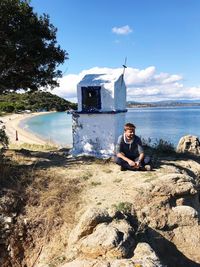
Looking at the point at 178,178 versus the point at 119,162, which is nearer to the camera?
the point at 178,178

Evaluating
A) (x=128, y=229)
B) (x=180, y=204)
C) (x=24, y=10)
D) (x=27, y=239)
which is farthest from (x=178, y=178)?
(x=24, y=10)

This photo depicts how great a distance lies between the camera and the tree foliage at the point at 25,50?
497 inches

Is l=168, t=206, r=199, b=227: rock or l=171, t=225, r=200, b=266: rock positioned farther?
l=168, t=206, r=199, b=227: rock

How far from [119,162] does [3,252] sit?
14.0 ft

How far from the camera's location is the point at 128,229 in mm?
8008

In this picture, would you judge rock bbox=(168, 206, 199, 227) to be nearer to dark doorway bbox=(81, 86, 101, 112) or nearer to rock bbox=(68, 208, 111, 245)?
rock bbox=(68, 208, 111, 245)

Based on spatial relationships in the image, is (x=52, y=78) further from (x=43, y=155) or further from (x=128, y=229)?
(x=128, y=229)

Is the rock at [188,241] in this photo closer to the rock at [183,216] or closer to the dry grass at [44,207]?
the rock at [183,216]

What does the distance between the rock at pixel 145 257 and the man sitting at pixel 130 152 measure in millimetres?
4057

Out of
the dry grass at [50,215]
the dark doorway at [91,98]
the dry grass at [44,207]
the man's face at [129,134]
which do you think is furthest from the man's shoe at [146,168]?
the dark doorway at [91,98]

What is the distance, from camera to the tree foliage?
1262 centimetres

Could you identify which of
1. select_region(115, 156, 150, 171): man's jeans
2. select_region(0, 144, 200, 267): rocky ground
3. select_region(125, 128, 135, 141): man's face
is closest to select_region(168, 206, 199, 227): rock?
select_region(0, 144, 200, 267): rocky ground

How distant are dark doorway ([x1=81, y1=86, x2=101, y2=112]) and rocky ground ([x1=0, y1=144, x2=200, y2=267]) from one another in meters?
3.35

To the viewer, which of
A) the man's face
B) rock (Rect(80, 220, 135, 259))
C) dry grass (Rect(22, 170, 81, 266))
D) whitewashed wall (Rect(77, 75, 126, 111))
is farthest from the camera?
whitewashed wall (Rect(77, 75, 126, 111))
